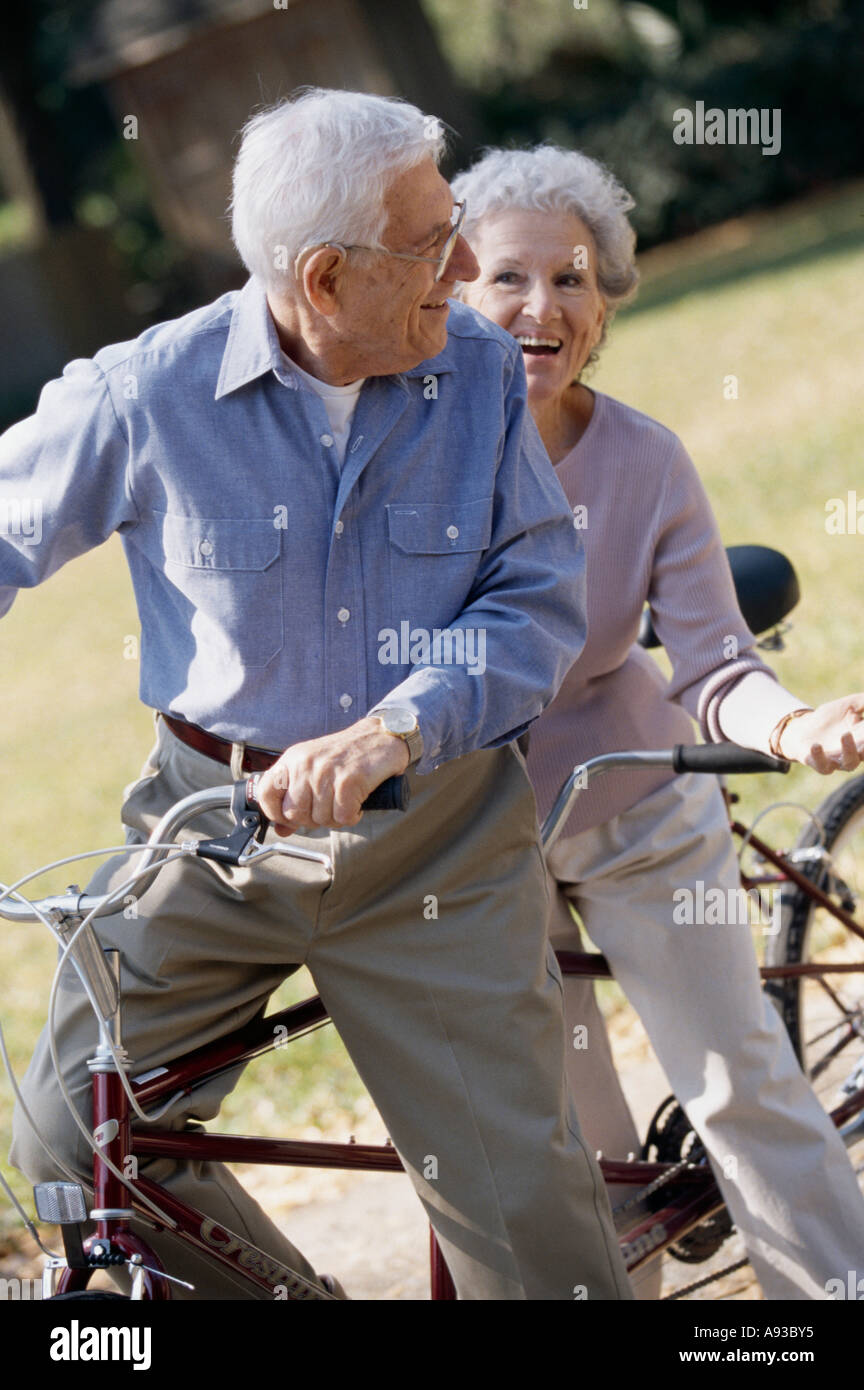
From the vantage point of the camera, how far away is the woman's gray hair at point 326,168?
2.18m

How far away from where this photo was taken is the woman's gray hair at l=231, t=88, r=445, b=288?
2184 mm

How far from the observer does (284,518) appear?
2.30 meters

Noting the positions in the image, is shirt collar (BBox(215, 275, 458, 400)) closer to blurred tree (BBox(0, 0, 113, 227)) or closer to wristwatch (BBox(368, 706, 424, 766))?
wristwatch (BBox(368, 706, 424, 766))

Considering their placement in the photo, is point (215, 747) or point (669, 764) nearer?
point (215, 747)

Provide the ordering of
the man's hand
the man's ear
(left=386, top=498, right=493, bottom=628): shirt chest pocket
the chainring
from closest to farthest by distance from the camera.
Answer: the man's hand
the man's ear
(left=386, top=498, right=493, bottom=628): shirt chest pocket
the chainring

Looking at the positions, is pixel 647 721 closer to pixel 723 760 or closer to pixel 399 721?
pixel 723 760

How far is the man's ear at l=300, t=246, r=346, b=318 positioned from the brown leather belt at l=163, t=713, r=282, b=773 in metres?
0.63

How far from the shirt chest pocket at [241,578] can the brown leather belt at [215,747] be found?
0.46 ft

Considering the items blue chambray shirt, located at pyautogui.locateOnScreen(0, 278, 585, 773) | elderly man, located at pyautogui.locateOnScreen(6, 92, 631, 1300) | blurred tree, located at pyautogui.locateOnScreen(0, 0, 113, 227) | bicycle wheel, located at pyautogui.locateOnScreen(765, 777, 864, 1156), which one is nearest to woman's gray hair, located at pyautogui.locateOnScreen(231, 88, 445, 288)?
elderly man, located at pyautogui.locateOnScreen(6, 92, 631, 1300)

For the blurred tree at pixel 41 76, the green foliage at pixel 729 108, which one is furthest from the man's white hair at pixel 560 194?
the blurred tree at pixel 41 76

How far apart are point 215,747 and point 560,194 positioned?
1246mm

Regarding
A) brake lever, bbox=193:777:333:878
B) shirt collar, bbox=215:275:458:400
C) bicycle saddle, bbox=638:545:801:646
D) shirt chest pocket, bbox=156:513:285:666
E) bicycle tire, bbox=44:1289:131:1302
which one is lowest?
bicycle tire, bbox=44:1289:131:1302

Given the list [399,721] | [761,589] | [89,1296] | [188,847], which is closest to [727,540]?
[761,589]
